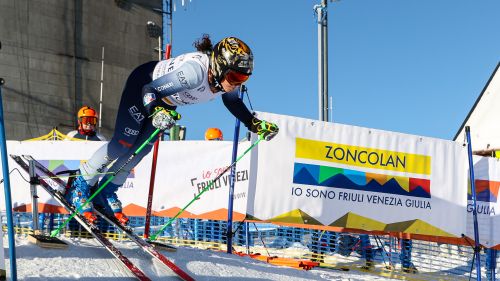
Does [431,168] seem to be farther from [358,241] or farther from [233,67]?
[233,67]

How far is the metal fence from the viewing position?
8.09m

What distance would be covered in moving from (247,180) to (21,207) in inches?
165

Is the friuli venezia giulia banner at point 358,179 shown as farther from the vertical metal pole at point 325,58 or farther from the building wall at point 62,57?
the building wall at point 62,57

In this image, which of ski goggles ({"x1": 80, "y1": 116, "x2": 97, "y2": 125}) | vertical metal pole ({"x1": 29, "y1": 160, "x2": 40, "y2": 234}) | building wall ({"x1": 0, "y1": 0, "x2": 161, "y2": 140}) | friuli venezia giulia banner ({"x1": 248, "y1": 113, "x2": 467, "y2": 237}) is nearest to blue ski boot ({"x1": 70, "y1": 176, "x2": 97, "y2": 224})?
vertical metal pole ({"x1": 29, "y1": 160, "x2": 40, "y2": 234})

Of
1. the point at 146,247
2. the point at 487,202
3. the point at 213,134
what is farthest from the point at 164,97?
the point at 213,134

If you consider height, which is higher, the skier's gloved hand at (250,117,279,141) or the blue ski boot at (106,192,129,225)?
the skier's gloved hand at (250,117,279,141)

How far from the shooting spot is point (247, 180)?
7277 mm

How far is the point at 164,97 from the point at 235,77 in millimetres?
715

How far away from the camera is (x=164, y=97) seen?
17.6 ft

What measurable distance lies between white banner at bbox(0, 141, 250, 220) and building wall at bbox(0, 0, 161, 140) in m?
22.9

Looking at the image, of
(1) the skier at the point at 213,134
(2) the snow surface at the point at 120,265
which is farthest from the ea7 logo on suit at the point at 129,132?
(1) the skier at the point at 213,134

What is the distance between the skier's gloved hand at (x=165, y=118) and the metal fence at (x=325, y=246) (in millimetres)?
3174

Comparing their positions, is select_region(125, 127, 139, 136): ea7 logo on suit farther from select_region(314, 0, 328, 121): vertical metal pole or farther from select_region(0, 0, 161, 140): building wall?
select_region(0, 0, 161, 140): building wall

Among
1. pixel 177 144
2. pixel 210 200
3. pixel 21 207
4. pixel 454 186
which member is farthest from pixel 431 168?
pixel 21 207
